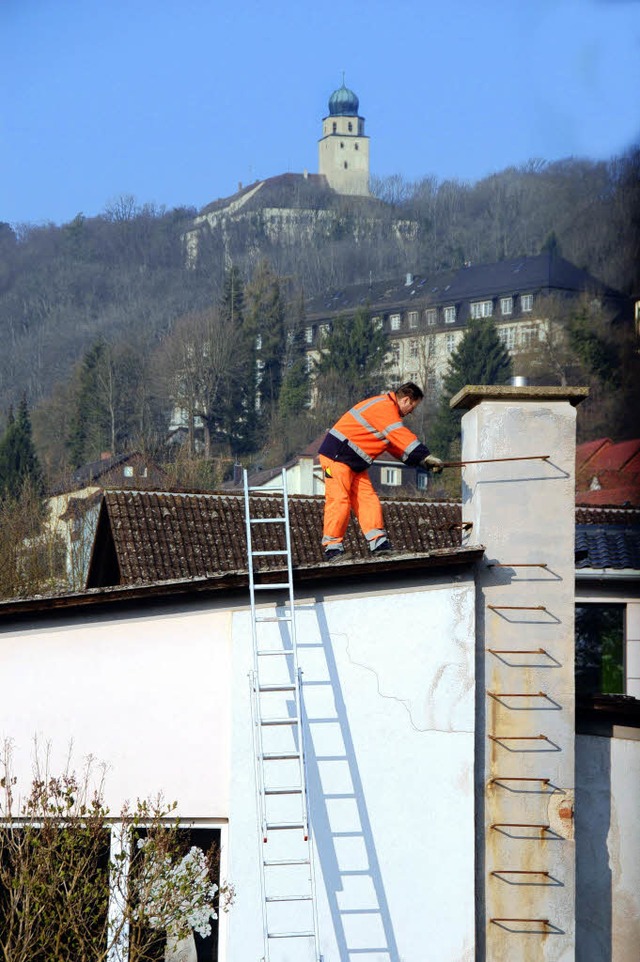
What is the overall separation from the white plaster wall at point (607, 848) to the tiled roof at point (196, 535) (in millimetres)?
7447

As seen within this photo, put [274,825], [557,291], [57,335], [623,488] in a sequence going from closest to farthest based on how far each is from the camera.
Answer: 1. [274,825]
2. [623,488]
3. [557,291]
4. [57,335]

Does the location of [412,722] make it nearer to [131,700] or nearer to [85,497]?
[131,700]

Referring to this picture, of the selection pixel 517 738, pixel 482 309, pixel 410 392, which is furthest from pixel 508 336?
pixel 517 738

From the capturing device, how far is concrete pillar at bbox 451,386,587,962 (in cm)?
803

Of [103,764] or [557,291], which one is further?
[557,291]

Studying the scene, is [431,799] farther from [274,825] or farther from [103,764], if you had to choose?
[103,764]

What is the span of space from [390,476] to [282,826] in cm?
8709

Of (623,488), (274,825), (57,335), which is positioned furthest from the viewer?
(57,335)

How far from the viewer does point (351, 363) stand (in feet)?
409

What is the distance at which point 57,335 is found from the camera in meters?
167

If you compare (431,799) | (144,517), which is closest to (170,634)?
(431,799)

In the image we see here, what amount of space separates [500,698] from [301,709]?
1131mm

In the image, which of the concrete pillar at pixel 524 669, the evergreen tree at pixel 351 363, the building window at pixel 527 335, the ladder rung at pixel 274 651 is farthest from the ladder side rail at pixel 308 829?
the evergreen tree at pixel 351 363

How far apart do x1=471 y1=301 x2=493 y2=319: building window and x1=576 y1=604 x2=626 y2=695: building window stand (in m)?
118
